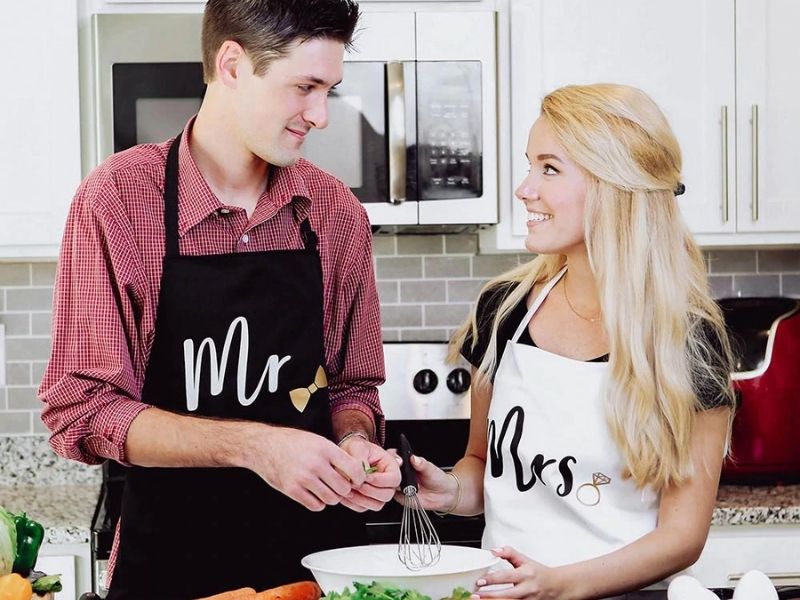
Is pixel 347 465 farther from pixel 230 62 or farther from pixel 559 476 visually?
pixel 230 62

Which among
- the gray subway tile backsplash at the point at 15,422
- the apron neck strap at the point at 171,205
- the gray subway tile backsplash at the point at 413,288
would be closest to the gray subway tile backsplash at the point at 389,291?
the gray subway tile backsplash at the point at 413,288

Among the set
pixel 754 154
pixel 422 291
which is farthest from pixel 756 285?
pixel 422 291

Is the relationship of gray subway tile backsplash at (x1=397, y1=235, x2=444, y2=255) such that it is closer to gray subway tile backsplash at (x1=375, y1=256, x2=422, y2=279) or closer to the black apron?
gray subway tile backsplash at (x1=375, y1=256, x2=422, y2=279)

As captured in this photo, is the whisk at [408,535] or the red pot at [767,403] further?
the red pot at [767,403]

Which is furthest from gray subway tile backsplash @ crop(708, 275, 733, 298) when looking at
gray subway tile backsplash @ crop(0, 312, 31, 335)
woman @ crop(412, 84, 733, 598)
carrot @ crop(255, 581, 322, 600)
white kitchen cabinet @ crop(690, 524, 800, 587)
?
carrot @ crop(255, 581, 322, 600)

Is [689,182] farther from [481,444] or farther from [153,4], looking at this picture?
[153,4]

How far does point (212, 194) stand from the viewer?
1799 mm

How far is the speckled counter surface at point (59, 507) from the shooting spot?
2.49m

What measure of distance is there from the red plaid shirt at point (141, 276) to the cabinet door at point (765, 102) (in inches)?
48.8

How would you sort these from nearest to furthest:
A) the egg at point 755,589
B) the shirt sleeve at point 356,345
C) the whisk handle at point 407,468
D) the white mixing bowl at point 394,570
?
the egg at point 755,589, the white mixing bowl at point 394,570, the whisk handle at point 407,468, the shirt sleeve at point 356,345

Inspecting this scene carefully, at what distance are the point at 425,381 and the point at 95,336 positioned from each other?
131 cm

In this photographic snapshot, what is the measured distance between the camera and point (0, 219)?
2643mm

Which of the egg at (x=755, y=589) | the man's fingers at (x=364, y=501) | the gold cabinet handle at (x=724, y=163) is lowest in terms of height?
the egg at (x=755, y=589)

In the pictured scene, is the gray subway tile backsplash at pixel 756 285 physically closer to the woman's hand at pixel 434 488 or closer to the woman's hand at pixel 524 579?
the woman's hand at pixel 434 488
